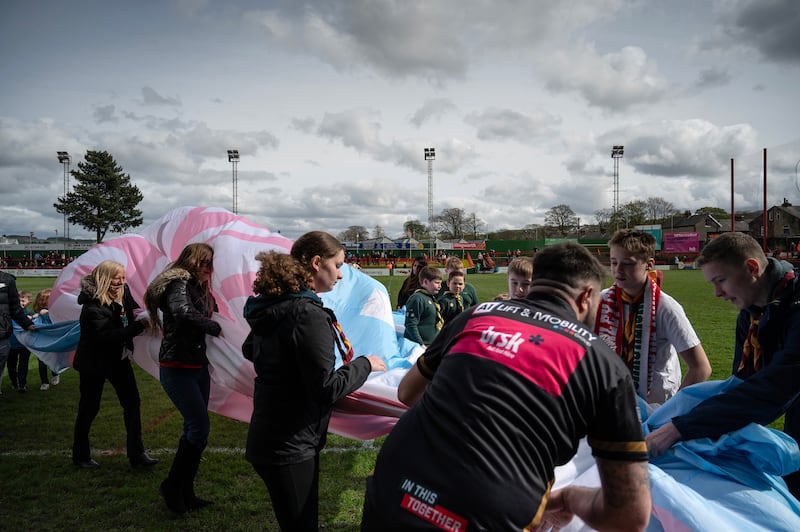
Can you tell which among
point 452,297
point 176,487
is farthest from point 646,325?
point 176,487

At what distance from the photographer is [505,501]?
1387 mm

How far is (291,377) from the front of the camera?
7.89 feet

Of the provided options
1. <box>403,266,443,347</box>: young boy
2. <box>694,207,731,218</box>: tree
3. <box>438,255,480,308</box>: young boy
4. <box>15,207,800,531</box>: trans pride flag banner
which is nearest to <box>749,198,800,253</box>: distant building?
<box>694,207,731,218</box>: tree

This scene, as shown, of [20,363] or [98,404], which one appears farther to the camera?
[20,363]

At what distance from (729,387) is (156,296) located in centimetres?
379

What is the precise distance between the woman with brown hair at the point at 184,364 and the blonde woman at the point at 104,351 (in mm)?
878

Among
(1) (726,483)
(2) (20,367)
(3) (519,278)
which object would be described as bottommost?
(2) (20,367)

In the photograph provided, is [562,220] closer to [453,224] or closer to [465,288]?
[453,224]

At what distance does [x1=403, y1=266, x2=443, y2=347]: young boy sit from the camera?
595cm

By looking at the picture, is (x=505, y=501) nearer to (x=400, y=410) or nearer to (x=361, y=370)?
(x=361, y=370)

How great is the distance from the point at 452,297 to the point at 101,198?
6361cm

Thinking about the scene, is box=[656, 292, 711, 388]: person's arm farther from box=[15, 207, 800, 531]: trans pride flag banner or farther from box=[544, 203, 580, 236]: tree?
box=[544, 203, 580, 236]: tree

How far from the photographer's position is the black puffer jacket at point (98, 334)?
444 centimetres

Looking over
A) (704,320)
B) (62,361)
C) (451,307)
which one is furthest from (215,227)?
(704,320)
